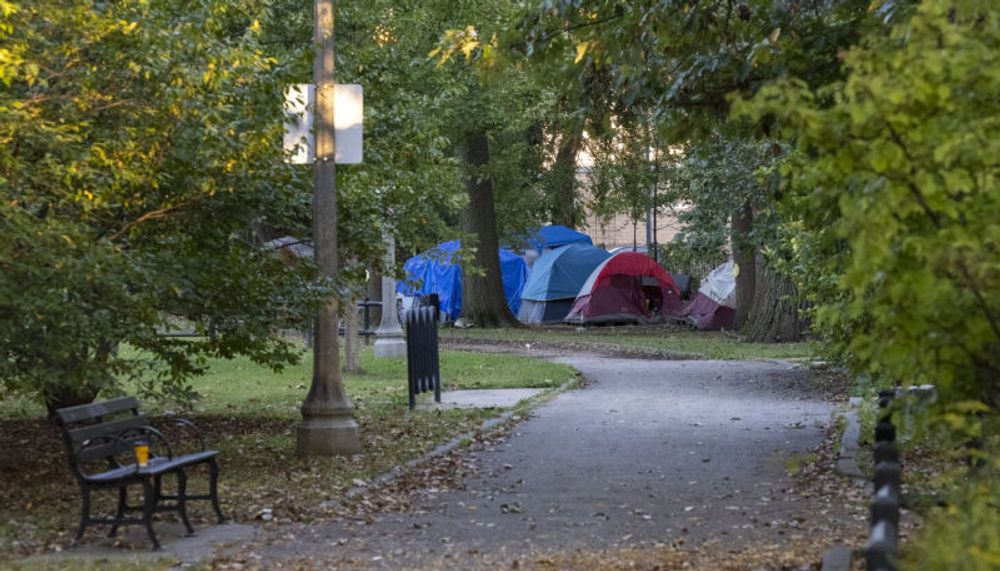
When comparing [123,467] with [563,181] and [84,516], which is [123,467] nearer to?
[84,516]

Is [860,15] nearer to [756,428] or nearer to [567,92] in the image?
[567,92]

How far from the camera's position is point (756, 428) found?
15898mm

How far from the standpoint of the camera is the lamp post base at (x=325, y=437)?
13.5 meters

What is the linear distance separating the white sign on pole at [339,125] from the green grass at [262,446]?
7.80ft

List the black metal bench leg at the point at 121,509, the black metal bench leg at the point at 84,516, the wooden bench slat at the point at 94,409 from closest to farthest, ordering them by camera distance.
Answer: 1. the black metal bench leg at the point at 84,516
2. the black metal bench leg at the point at 121,509
3. the wooden bench slat at the point at 94,409

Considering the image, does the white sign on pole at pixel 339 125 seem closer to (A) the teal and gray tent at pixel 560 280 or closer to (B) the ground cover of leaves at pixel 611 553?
(B) the ground cover of leaves at pixel 611 553

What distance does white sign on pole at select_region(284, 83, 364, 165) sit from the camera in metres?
13.4

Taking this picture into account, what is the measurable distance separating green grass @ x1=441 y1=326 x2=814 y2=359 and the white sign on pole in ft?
43.6

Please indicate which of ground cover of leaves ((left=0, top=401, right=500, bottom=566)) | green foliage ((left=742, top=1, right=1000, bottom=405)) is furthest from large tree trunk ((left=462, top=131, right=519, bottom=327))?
green foliage ((left=742, top=1, right=1000, bottom=405))

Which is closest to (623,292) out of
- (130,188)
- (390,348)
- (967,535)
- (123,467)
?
(390,348)

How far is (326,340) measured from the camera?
13820 mm

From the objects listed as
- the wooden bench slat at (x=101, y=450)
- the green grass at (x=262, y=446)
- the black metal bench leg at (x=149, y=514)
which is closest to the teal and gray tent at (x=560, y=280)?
the green grass at (x=262, y=446)

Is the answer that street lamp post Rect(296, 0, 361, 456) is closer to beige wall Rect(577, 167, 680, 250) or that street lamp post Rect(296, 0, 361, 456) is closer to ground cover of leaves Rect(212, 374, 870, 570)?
ground cover of leaves Rect(212, 374, 870, 570)

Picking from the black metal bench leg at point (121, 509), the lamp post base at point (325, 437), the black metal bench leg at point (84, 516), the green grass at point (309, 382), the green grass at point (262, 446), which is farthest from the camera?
the green grass at point (309, 382)
